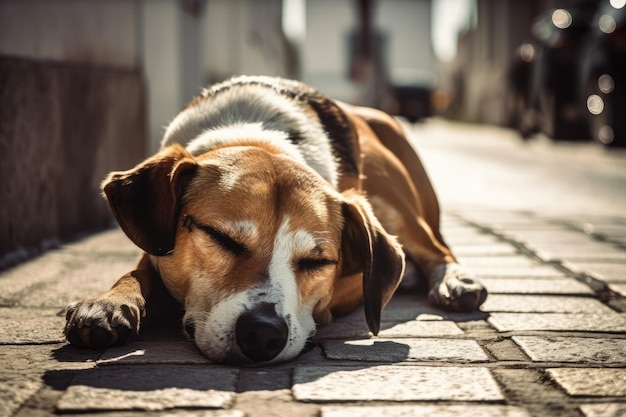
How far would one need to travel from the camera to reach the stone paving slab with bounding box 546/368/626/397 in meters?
2.45

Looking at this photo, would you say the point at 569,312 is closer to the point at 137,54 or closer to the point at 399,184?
the point at 399,184

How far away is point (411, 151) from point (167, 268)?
215 cm

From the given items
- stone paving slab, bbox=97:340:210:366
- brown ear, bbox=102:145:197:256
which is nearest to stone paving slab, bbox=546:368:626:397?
stone paving slab, bbox=97:340:210:366

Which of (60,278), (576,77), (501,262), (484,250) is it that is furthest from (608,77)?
(60,278)

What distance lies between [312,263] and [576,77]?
11.8 meters

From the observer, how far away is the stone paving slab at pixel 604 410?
2244mm

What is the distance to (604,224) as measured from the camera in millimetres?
6070

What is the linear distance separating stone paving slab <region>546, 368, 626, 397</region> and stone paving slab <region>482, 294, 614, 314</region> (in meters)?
0.88

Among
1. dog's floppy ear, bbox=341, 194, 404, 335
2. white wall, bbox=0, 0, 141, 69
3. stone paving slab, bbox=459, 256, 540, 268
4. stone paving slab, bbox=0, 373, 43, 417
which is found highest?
white wall, bbox=0, 0, 141, 69

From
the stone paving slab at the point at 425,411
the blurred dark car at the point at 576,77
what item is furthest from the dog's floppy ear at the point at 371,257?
the blurred dark car at the point at 576,77

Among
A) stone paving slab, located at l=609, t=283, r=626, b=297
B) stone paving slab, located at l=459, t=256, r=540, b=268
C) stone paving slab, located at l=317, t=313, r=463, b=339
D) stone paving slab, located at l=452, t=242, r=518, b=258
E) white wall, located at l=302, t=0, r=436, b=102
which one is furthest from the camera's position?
white wall, located at l=302, t=0, r=436, b=102

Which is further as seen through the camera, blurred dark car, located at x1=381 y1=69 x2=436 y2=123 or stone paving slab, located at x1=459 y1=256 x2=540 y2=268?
blurred dark car, located at x1=381 y1=69 x2=436 y2=123

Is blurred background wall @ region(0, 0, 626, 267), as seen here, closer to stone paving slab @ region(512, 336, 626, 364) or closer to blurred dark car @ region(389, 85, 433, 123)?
stone paving slab @ region(512, 336, 626, 364)

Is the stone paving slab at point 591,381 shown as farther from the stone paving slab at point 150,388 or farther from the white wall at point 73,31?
the white wall at point 73,31
